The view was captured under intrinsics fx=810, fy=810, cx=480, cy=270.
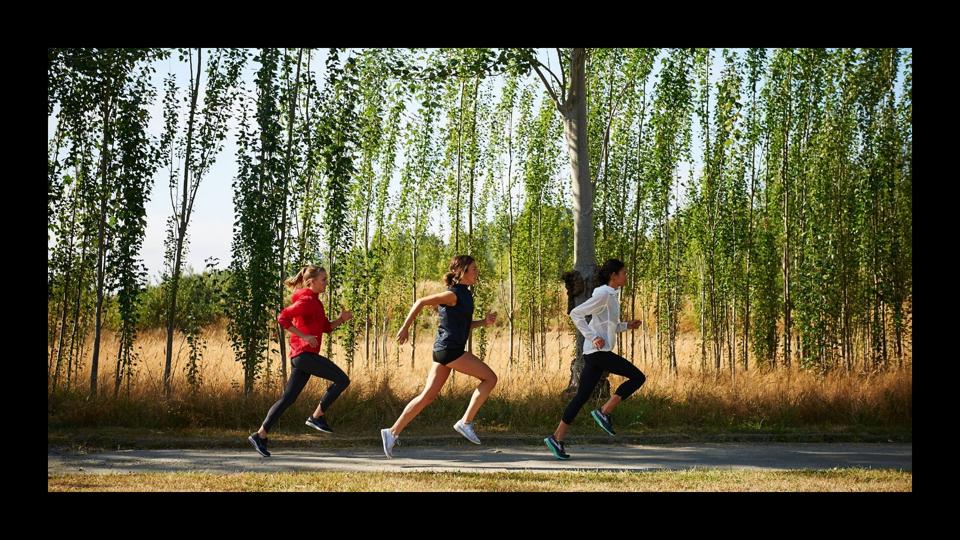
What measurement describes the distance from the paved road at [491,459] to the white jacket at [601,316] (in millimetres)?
1265

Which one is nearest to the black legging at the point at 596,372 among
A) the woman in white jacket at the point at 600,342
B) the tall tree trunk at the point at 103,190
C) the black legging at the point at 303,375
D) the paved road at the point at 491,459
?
the woman in white jacket at the point at 600,342

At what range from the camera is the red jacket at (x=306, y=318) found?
8055 mm

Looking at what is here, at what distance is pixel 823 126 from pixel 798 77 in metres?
1.09

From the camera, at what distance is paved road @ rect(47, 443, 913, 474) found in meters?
7.88

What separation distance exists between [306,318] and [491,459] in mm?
2414

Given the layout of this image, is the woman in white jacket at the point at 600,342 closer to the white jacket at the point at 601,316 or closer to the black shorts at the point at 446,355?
the white jacket at the point at 601,316

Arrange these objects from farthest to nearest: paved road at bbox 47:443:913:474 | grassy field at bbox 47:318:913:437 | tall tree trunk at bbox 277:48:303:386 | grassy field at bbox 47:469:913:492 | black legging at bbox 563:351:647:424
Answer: tall tree trunk at bbox 277:48:303:386
grassy field at bbox 47:318:913:437
black legging at bbox 563:351:647:424
paved road at bbox 47:443:913:474
grassy field at bbox 47:469:913:492

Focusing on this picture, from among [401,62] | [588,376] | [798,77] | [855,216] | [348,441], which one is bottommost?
[348,441]

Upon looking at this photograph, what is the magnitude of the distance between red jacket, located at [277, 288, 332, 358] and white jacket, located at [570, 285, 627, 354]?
2.56 meters

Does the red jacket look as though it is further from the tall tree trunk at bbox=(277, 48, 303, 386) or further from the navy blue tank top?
the tall tree trunk at bbox=(277, 48, 303, 386)

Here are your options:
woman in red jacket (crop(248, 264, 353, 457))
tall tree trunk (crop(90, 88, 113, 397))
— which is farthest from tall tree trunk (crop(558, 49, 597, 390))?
tall tree trunk (crop(90, 88, 113, 397))
